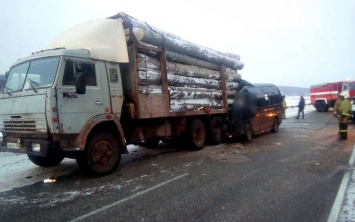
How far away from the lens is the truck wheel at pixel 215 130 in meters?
10.4

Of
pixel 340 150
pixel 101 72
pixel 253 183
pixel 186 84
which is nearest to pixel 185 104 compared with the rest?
pixel 186 84

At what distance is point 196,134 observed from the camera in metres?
9.63

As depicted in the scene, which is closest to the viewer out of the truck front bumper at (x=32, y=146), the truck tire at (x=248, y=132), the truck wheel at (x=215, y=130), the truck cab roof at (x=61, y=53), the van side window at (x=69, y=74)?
the truck front bumper at (x=32, y=146)

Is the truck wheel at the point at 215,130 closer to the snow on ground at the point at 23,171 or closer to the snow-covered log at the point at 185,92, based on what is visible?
the snow-covered log at the point at 185,92

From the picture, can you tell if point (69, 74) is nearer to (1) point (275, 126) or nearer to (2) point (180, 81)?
(2) point (180, 81)

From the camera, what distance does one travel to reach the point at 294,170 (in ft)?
20.9

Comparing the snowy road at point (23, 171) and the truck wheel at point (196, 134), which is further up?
the truck wheel at point (196, 134)

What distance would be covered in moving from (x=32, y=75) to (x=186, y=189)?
3.94 meters

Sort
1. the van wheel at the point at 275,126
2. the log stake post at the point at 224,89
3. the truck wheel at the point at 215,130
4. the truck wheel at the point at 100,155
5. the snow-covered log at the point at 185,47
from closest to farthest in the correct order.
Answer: the truck wheel at the point at 100,155 < the snow-covered log at the point at 185,47 < the truck wheel at the point at 215,130 < the log stake post at the point at 224,89 < the van wheel at the point at 275,126

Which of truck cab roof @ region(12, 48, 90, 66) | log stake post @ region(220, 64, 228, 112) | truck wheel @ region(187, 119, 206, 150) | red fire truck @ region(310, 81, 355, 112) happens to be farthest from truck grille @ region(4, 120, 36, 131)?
red fire truck @ region(310, 81, 355, 112)

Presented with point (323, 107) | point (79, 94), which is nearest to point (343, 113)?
point (79, 94)

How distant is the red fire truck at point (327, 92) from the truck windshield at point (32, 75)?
28.1 metres

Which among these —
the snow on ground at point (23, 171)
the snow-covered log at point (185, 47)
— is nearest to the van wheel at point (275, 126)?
the snow-covered log at point (185, 47)

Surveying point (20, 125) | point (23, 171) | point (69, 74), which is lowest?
point (23, 171)
